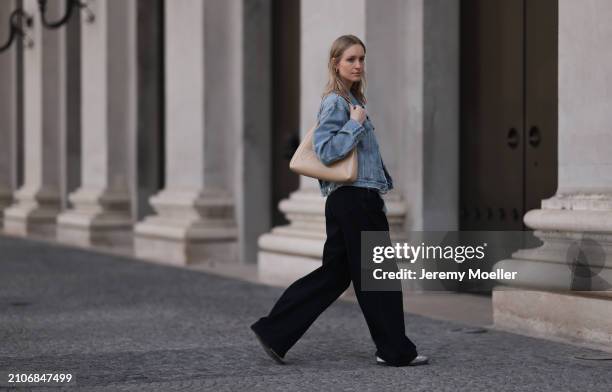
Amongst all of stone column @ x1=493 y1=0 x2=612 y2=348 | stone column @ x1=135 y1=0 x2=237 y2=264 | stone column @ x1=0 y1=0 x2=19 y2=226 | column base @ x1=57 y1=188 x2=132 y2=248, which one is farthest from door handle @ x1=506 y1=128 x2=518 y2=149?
stone column @ x1=0 y1=0 x2=19 y2=226

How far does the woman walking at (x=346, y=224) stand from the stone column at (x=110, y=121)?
10180 mm

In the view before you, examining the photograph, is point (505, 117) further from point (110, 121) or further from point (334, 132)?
point (110, 121)

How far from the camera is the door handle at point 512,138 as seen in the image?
9.09m

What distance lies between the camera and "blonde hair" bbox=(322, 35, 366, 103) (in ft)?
19.1

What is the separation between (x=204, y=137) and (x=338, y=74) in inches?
289

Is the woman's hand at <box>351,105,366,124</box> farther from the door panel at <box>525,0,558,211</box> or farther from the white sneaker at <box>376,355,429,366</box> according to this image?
the door panel at <box>525,0,558,211</box>

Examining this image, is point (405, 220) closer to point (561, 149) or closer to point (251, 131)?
point (561, 149)

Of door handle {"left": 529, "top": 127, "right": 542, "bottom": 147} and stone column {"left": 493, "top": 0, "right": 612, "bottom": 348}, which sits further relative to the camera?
door handle {"left": 529, "top": 127, "right": 542, "bottom": 147}

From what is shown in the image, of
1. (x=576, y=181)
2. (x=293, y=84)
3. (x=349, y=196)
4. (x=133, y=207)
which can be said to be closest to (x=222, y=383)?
(x=349, y=196)

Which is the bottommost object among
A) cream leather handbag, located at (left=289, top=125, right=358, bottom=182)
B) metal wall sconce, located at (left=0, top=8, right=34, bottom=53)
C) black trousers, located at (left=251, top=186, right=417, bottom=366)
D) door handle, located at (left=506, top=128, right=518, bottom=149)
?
black trousers, located at (left=251, top=186, right=417, bottom=366)

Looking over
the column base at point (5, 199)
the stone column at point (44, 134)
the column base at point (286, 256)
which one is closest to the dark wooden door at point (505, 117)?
the column base at point (286, 256)

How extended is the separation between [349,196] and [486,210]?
12.6ft

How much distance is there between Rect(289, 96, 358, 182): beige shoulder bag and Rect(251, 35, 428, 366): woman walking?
0.16ft

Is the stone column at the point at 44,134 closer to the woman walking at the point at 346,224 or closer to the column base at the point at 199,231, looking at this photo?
the column base at the point at 199,231
